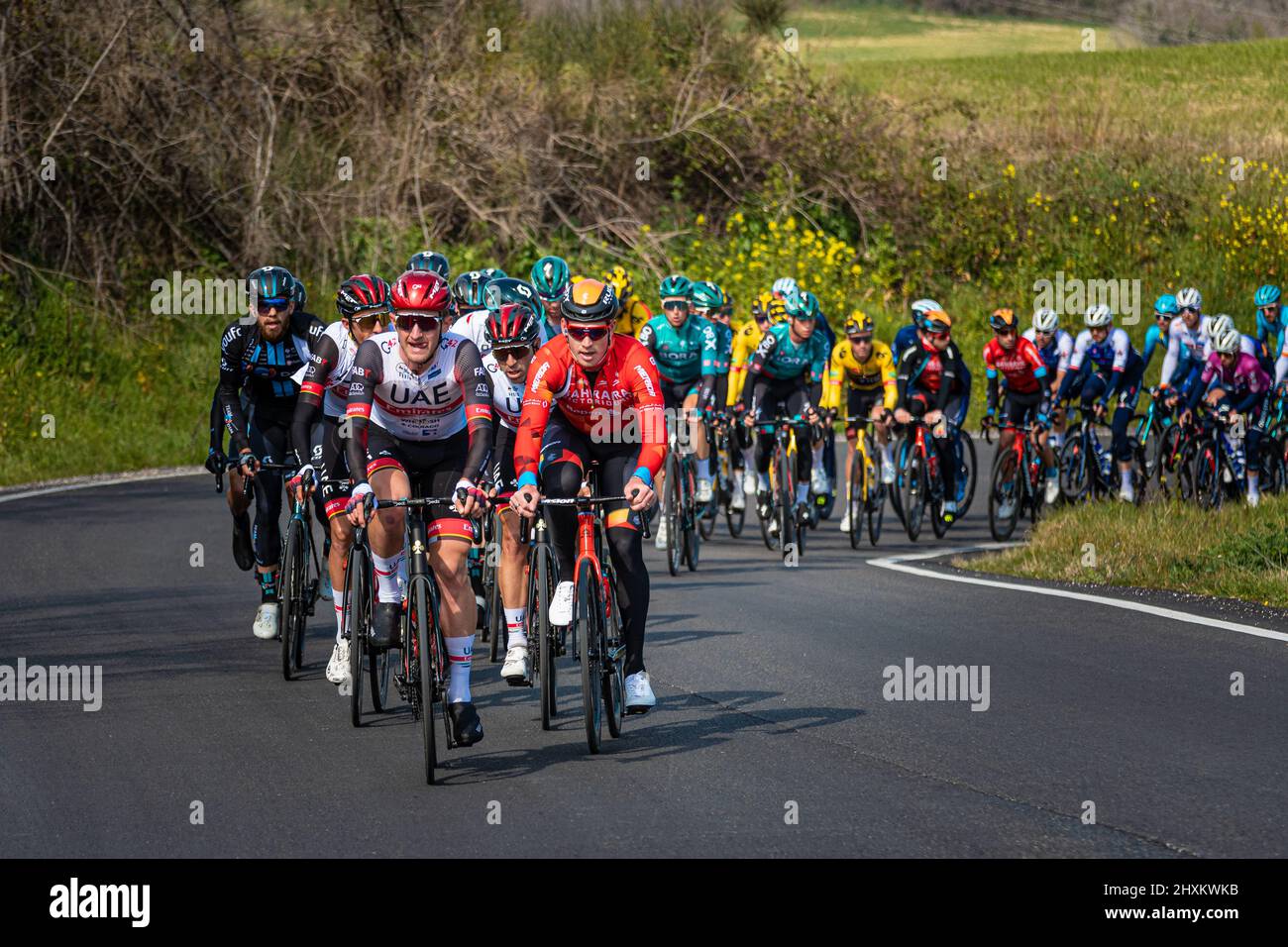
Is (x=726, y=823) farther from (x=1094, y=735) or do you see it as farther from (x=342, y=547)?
(x=342, y=547)

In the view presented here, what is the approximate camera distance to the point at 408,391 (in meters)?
9.05

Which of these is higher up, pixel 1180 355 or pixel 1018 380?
pixel 1180 355

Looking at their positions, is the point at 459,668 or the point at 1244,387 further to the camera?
the point at 1244,387

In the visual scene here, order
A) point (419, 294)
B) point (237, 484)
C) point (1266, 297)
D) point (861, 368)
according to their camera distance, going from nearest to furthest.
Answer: point (419, 294) < point (237, 484) < point (861, 368) < point (1266, 297)

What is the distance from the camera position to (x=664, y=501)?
49.7ft

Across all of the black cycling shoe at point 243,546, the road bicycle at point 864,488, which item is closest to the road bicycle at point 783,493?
the road bicycle at point 864,488

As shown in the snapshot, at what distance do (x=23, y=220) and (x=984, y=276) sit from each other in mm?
19121

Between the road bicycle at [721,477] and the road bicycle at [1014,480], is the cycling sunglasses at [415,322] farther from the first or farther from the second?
the road bicycle at [1014,480]

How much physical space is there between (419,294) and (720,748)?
2342 millimetres

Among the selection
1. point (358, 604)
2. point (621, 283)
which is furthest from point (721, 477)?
point (358, 604)

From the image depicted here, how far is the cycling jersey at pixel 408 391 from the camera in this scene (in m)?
8.88

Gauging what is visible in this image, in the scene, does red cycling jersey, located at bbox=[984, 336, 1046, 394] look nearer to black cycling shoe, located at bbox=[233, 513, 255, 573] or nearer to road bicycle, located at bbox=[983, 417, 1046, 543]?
road bicycle, located at bbox=[983, 417, 1046, 543]

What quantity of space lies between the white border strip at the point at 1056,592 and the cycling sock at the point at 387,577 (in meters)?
5.22

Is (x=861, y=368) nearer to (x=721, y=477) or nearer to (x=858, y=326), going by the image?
(x=858, y=326)
